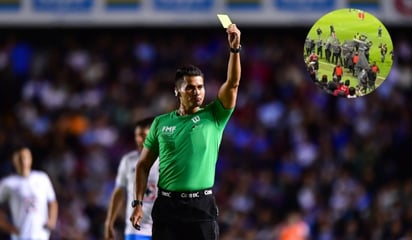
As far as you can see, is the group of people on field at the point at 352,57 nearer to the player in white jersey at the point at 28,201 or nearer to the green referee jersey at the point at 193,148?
the green referee jersey at the point at 193,148

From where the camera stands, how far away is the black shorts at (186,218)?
8.65m

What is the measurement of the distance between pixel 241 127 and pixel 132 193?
8.86 metres

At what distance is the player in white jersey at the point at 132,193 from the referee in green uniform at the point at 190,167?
184cm

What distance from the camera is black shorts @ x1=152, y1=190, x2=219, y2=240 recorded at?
28.4ft

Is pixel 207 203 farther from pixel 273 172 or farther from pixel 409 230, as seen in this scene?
pixel 273 172

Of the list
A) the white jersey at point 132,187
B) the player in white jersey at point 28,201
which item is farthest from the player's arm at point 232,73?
the player in white jersey at point 28,201

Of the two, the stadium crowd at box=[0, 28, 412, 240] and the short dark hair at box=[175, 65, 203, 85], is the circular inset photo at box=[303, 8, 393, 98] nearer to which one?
the short dark hair at box=[175, 65, 203, 85]

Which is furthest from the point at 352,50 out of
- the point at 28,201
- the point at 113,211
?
the point at 28,201

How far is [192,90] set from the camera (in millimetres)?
8719

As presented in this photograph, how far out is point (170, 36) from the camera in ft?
71.8

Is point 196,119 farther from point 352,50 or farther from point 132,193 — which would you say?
point 132,193

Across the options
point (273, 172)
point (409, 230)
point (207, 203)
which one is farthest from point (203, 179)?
point (273, 172)

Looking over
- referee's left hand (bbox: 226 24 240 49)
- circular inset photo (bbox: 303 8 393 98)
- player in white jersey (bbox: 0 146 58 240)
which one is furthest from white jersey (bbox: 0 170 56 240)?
referee's left hand (bbox: 226 24 240 49)

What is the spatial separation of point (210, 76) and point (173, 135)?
12017 mm
